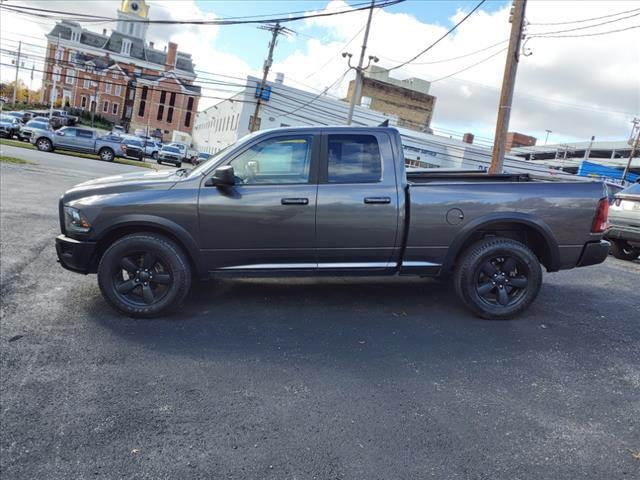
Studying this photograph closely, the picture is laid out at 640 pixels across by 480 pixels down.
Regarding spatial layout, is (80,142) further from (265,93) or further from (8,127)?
(265,93)

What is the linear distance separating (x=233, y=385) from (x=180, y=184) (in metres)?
2.08

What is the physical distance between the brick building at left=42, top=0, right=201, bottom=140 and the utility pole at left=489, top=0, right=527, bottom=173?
3010 inches

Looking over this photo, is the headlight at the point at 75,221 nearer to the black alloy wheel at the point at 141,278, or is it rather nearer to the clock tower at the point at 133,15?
the black alloy wheel at the point at 141,278

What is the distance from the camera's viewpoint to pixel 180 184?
4660 millimetres

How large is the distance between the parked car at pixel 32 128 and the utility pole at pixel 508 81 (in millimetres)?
25869

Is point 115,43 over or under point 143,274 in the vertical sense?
over

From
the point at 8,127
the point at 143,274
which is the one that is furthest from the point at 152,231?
the point at 8,127

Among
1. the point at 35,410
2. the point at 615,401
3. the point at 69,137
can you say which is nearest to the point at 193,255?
the point at 35,410

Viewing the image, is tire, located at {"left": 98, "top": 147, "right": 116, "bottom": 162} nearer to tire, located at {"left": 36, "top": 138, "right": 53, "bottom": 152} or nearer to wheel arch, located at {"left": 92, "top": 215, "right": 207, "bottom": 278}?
tire, located at {"left": 36, "top": 138, "right": 53, "bottom": 152}

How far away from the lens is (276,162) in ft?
15.8

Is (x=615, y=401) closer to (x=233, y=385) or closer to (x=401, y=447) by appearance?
(x=401, y=447)

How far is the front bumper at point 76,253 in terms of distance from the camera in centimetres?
459

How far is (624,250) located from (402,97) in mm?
66532

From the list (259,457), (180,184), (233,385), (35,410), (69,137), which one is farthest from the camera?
(69,137)
